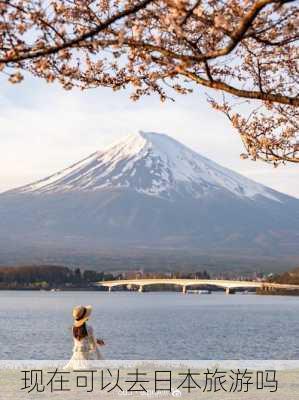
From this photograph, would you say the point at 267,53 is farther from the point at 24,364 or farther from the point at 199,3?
the point at 24,364

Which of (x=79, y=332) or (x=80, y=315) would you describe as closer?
(x=80, y=315)

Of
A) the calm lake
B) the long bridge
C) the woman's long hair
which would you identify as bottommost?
the calm lake

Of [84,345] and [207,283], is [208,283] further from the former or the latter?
[84,345]

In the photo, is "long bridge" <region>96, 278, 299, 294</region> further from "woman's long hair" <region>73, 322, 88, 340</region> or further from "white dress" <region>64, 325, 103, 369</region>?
"woman's long hair" <region>73, 322, 88, 340</region>

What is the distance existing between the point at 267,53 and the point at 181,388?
17.3 feet

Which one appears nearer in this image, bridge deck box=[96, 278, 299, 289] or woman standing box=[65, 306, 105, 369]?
woman standing box=[65, 306, 105, 369]

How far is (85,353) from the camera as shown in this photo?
51.4 feet

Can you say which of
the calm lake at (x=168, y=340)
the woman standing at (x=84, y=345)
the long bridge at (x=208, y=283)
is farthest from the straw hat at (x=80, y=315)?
the long bridge at (x=208, y=283)

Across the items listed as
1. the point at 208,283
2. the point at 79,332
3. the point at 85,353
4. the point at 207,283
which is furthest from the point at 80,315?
the point at 208,283

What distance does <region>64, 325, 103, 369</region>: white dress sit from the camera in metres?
15.6

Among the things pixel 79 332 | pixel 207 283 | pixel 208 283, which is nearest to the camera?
pixel 79 332

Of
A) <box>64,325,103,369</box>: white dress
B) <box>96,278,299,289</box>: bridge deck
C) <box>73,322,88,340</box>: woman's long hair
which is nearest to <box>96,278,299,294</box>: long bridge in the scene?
<box>96,278,299,289</box>: bridge deck

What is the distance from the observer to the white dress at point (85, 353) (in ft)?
51.1

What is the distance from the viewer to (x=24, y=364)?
1770cm
